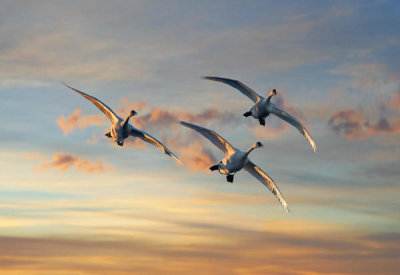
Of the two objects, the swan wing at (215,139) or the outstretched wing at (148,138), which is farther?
the outstretched wing at (148,138)

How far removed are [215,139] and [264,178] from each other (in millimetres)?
7481

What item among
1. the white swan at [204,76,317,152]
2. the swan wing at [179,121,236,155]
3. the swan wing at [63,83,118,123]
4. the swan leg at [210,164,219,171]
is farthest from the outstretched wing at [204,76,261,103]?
the swan wing at [63,83,118,123]

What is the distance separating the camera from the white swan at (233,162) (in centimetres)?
6800

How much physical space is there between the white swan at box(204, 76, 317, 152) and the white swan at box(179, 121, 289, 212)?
4774 millimetres

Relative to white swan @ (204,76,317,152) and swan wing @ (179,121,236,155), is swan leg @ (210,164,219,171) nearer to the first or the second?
swan wing @ (179,121,236,155)

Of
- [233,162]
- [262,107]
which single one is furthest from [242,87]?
[233,162]

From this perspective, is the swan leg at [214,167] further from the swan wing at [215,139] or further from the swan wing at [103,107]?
the swan wing at [103,107]

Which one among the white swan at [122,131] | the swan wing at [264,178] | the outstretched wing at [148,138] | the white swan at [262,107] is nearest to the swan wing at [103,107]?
the white swan at [122,131]

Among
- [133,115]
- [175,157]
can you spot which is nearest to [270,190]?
[175,157]

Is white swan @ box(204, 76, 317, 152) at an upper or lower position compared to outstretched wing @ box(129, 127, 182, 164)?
upper

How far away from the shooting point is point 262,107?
70.5 metres

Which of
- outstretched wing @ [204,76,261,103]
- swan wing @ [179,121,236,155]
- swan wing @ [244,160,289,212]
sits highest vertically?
outstretched wing @ [204,76,261,103]

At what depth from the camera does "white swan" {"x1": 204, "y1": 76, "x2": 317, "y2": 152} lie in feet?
229

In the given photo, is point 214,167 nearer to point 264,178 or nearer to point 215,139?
point 215,139
